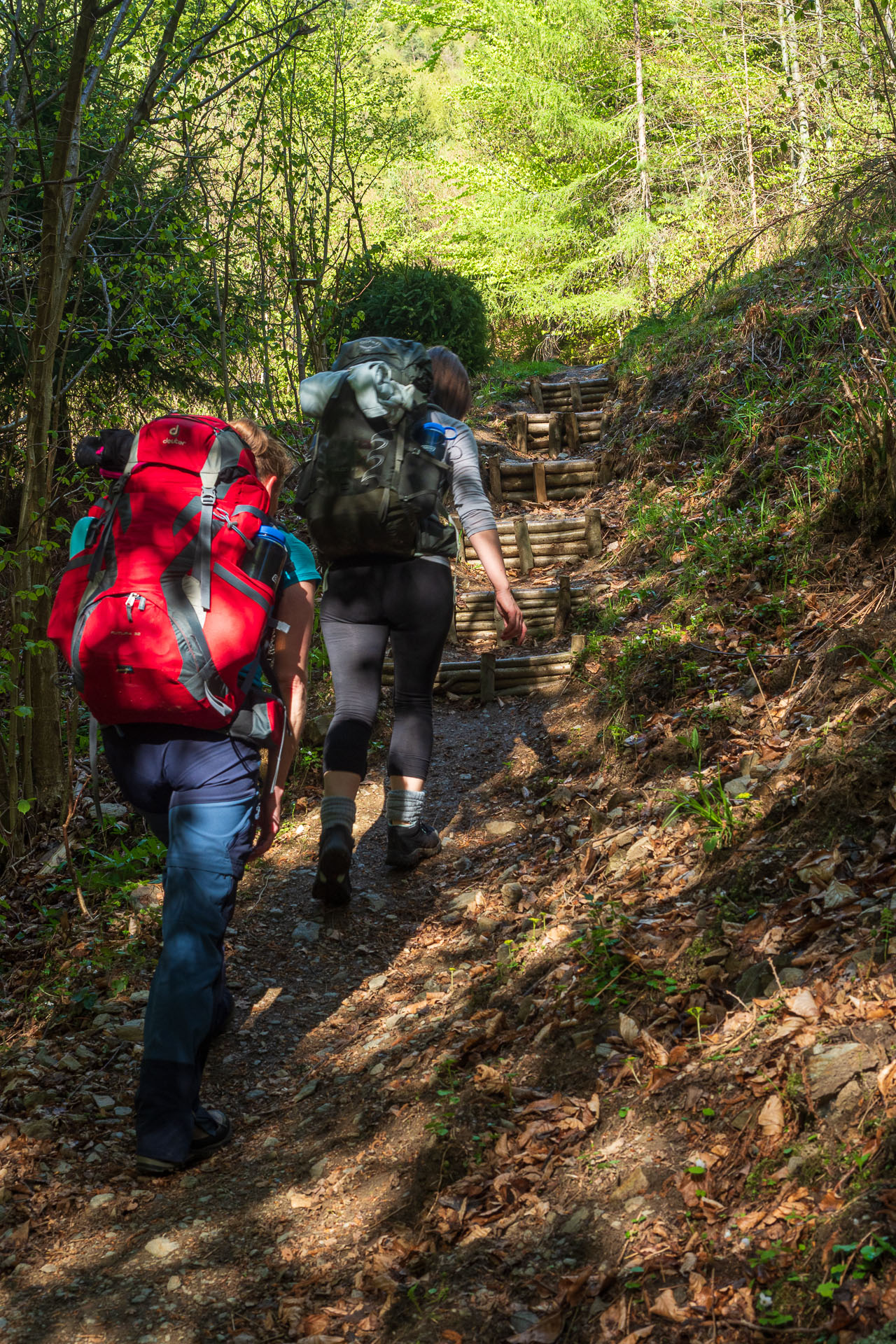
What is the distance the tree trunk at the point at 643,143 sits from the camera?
68.3 feet

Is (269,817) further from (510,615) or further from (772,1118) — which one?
(772,1118)

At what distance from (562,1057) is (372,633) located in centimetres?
180

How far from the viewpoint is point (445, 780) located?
5488 millimetres

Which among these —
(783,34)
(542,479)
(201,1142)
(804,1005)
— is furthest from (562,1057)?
(783,34)

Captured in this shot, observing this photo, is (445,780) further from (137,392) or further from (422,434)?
(137,392)

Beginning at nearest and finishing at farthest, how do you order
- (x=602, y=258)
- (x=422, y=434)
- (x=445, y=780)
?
(x=422, y=434), (x=445, y=780), (x=602, y=258)

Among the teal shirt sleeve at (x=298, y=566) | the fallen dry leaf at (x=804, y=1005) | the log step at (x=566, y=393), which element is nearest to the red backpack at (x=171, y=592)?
the teal shirt sleeve at (x=298, y=566)

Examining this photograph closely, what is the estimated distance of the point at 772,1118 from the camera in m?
1.92

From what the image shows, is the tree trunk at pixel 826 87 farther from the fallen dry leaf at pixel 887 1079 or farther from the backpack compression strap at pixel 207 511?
the fallen dry leaf at pixel 887 1079

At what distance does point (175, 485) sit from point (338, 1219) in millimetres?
1850

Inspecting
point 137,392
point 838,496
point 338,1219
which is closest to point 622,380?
point 137,392

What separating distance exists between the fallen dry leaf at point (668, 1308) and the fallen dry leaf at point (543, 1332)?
19 cm

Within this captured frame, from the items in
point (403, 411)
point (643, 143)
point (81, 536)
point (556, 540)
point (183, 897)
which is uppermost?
point (643, 143)

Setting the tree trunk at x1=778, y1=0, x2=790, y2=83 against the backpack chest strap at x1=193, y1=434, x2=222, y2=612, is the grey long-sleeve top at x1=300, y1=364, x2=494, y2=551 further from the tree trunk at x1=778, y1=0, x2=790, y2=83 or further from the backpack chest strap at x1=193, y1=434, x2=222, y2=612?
the tree trunk at x1=778, y1=0, x2=790, y2=83
